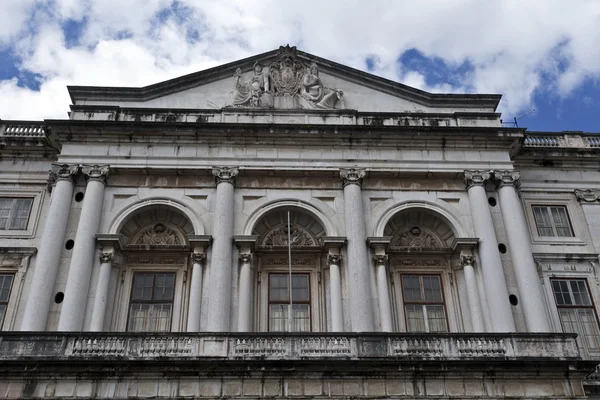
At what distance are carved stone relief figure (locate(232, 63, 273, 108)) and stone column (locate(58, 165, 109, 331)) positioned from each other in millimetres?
6509

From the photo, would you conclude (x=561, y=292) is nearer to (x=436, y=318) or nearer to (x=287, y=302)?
(x=436, y=318)

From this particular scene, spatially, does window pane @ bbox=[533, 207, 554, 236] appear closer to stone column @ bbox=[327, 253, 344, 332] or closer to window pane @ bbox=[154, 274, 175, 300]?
stone column @ bbox=[327, 253, 344, 332]

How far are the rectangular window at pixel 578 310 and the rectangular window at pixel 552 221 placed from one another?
7.43ft

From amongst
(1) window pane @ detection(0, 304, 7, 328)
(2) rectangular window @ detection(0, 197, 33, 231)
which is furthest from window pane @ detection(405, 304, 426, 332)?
(2) rectangular window @ detection(0, 197, 33, 231)

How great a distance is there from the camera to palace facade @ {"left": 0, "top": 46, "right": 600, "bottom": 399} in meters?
23.6

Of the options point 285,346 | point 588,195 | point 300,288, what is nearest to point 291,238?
point 300,288

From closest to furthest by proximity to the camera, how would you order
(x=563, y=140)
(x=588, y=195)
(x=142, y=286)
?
(x=142, y=286) < (x=588, y=195) < (x=563, y=140)

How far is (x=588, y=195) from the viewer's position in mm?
28641

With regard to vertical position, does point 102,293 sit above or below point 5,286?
below

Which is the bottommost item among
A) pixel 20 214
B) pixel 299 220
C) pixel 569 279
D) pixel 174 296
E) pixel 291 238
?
pixel 174 296

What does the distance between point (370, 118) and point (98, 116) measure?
445 inches

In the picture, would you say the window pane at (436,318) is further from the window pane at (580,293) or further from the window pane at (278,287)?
the window pane at (278,287)

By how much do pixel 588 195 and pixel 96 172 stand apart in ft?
66.8

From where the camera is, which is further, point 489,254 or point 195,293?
point 489,254
